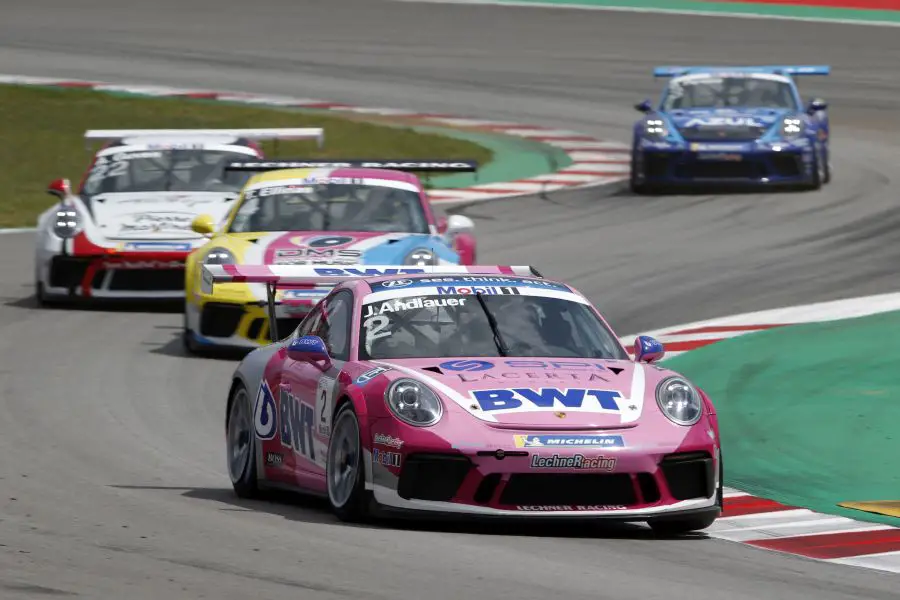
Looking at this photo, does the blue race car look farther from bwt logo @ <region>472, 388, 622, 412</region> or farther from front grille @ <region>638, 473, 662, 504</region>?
front grille @ <region>638, 473, 662, 504</region>

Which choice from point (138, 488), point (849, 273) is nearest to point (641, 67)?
point (849, 273)

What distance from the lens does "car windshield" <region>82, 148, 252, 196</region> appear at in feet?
57.6

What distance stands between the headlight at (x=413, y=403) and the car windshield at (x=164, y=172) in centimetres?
924

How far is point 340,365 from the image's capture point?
29.8 feet

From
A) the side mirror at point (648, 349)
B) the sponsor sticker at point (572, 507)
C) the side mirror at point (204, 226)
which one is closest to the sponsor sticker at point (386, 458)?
the sponsor sticker at point (572, 507)

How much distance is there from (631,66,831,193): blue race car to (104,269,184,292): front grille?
732 centimetres

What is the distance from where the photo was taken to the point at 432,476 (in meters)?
8.36

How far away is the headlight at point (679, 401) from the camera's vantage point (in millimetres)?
8602

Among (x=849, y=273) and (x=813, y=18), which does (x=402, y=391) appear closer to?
(x=849, y=273)

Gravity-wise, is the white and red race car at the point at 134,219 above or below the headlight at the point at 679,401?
below

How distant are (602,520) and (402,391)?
0.91m

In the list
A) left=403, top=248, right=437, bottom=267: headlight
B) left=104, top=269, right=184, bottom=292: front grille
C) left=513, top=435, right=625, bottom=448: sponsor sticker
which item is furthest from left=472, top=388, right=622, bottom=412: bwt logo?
left=104, top=269, right=184, bottom=292: front grille

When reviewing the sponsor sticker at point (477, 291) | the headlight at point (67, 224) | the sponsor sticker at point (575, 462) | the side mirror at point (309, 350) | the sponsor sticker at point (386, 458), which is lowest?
the headlight at point (67, 224)

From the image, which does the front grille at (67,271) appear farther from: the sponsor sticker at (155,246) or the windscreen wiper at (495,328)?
the windscreen wiper at (495,328)
